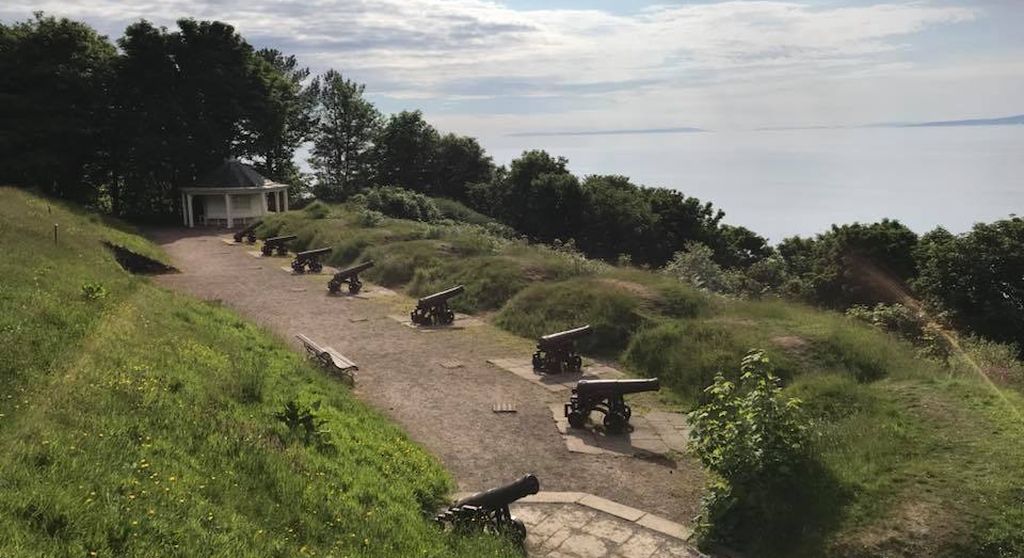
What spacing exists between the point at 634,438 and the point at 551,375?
289 cm

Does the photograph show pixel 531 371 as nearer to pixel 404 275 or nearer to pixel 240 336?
pixel 240 336

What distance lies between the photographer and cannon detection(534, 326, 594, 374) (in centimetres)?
1173

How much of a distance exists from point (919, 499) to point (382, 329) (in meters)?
10.8

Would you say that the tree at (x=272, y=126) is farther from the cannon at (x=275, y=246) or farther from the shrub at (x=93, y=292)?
the shrub at (x=93, y=292)

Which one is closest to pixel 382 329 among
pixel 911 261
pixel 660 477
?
pixel 660 477

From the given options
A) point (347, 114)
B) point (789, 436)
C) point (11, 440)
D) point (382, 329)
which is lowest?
point (382, 329)

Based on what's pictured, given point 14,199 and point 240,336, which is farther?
point 14,199

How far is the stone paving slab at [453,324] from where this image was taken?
49.3 feet

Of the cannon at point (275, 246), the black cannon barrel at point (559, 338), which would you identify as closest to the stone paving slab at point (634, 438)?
the black cannon barrel at point (559, 338)

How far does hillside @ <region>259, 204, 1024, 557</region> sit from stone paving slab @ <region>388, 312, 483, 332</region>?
18.7 inches

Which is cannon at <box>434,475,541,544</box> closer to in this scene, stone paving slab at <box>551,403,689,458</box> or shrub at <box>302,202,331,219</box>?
stone paving slab at <box>551,403,689,458</box>

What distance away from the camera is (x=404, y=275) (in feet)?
66.5

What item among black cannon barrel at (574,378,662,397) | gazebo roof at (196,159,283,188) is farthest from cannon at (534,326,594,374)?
gazebo roof at (196,159,283,188)

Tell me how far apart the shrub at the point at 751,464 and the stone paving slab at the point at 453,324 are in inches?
333
